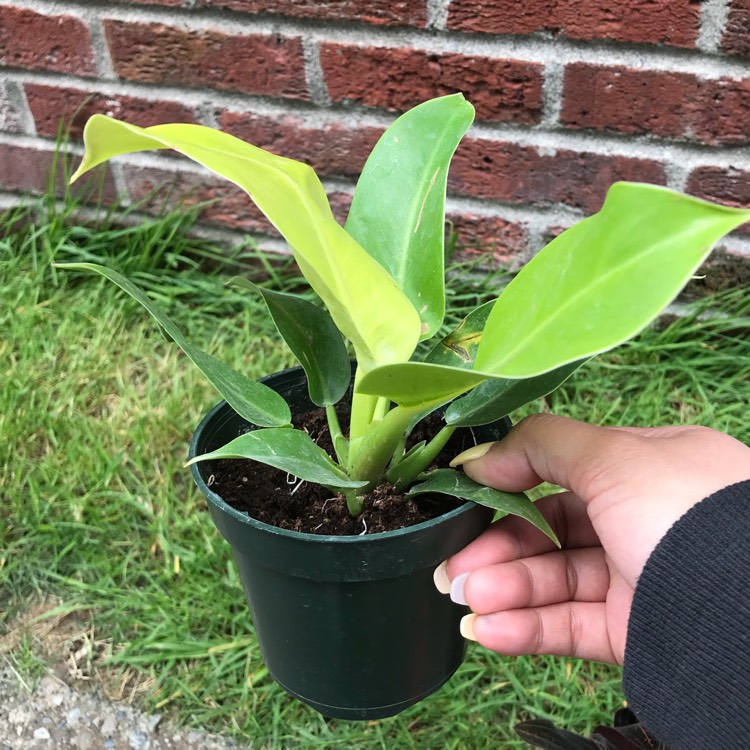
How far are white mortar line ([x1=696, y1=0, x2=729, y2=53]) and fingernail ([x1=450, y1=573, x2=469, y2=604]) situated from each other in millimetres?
728

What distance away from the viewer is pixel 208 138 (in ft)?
1.57

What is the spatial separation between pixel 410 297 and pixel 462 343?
6 cm

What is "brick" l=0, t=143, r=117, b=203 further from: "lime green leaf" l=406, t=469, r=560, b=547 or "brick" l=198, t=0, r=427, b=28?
"lime green leaf" l=406, t=469, r=560, b=547

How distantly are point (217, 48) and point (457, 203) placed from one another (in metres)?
0.41

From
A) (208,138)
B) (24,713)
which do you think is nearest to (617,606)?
(208,138)

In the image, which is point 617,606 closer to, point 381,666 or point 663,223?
point 381,666

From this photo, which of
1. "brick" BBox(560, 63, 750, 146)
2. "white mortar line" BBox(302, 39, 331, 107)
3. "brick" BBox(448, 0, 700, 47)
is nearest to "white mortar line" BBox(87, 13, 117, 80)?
"white mortar line" BBox(302, 39, 331, 107)

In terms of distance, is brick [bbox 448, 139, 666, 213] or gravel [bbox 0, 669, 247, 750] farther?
brick [bbox 448, 139, 666, 213]

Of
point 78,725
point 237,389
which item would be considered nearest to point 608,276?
point 237,389

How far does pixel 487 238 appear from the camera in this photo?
123 centimetres

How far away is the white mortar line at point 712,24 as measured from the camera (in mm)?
976

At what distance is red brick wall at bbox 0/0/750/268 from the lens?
1.03 m

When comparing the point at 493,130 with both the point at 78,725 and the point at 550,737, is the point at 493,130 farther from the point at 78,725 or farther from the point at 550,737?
the point at 78,725

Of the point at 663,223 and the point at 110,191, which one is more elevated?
the point at 663,223
